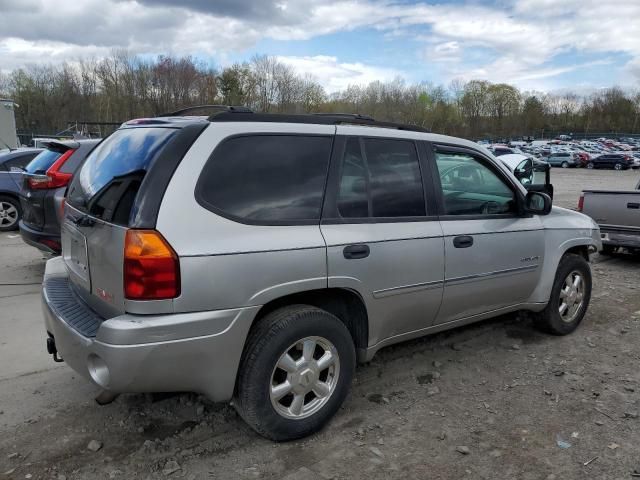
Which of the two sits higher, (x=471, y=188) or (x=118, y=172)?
(x=118, y=172)

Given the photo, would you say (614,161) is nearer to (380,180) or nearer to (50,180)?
(50,180)

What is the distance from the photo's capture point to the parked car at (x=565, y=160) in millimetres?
48812

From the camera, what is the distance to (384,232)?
3.30m

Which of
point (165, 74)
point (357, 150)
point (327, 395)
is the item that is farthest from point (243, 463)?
point (165, 74)

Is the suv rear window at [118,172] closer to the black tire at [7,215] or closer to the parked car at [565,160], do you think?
the black tire at [7,215]

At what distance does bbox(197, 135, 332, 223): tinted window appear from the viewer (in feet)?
8.98

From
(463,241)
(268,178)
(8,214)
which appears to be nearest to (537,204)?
(463,241)

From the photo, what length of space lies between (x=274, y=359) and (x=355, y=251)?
31.5 inches

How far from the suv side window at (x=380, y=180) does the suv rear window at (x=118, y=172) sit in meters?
1.10

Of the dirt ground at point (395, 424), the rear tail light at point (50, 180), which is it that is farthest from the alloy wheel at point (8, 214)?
the dirt ground at point (395, 424)

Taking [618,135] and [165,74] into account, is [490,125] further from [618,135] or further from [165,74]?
[165,74]

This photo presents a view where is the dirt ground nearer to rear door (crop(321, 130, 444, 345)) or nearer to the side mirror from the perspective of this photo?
rear door (crop(321, 130, 444, 345))

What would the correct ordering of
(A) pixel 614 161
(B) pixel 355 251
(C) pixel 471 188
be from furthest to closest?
(A) pixel 614 161
(C) pixel 471 188
(B) pixel 355 251

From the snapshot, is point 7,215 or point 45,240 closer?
point 45,240
